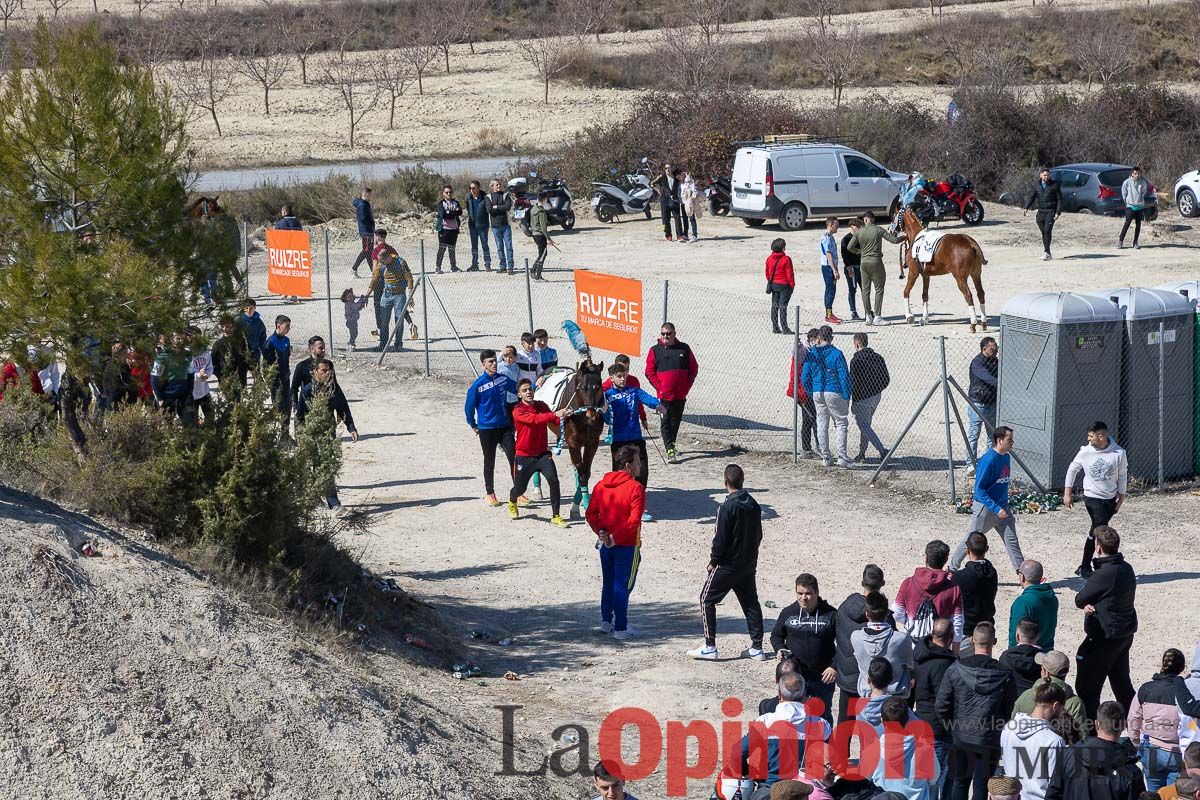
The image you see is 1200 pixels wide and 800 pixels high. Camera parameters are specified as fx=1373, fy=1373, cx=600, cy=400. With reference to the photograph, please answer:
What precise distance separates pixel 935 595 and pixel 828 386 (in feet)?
20.5

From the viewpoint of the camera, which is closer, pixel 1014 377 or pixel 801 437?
pixel 1014 377

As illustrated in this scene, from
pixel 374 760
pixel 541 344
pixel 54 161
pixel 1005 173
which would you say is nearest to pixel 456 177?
pixel 1005 173

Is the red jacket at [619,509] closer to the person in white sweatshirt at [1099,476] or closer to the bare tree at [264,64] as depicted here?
the person in white sweatshirt at [1099,476]

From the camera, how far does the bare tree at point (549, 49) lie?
5851 centimetres

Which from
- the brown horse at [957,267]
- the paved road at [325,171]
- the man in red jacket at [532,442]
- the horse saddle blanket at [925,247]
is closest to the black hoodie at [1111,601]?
the man in red jacket at [532,442]

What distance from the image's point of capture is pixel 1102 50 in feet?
178

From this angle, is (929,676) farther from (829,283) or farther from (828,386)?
(829,283)

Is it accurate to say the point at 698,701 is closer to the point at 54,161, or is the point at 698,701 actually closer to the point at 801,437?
the point at 54,161

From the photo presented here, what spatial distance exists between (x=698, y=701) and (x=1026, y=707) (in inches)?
102

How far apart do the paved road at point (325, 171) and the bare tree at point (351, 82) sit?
705 centimetres

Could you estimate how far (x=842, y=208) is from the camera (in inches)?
1211

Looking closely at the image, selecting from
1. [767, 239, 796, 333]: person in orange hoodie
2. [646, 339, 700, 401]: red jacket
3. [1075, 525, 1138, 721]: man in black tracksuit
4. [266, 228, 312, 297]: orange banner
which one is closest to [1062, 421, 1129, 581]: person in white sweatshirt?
[1075, 525, 1138, 721]: man in black tracksuit

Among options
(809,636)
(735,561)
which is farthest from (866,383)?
(809,636)

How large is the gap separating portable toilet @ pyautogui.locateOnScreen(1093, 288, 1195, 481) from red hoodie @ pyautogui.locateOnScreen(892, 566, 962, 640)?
607cm
